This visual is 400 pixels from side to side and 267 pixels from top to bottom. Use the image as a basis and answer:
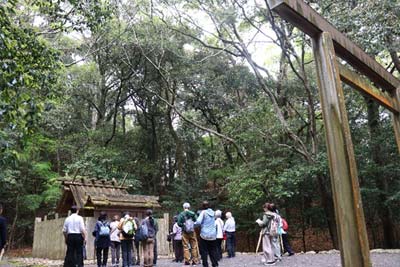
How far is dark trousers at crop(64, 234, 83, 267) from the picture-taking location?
7258 millimetres

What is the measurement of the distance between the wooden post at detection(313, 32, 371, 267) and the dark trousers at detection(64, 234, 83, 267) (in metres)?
5.49

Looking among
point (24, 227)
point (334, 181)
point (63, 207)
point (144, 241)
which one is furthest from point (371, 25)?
point (24, 227)

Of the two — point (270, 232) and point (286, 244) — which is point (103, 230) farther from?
point (286, 244)

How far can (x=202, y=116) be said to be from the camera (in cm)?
2117

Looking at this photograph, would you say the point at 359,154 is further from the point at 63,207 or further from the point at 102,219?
the point at 63,207

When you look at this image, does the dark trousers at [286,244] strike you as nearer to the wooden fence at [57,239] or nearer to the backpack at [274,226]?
the backpack at [274,226]

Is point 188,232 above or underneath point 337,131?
underneath

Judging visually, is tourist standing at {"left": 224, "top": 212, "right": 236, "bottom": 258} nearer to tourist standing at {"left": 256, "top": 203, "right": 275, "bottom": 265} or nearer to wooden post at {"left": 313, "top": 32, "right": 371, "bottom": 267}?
tourist standing at {"left": 256, "top": 203, "right": 275, "bottom": 265}

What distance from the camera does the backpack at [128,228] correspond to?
8656 mm

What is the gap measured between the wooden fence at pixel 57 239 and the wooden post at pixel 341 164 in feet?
32.9

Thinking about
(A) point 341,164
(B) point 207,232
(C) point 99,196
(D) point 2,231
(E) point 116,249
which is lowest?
(E) point 116,249

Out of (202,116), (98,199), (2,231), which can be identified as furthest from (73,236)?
(202,116)

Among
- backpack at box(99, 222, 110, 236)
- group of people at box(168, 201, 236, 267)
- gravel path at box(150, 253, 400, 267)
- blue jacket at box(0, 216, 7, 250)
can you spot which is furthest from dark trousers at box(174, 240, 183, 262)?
blue jacket at box(0, 216, 7, 250)

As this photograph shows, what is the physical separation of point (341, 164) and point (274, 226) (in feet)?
18.4
